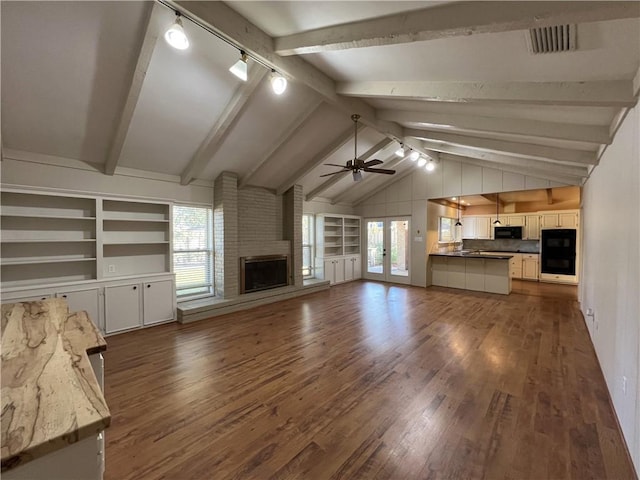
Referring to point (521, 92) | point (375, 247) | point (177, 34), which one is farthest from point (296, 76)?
point (375, 247)

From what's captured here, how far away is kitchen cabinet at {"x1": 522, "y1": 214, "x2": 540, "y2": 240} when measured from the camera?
27.5 feet

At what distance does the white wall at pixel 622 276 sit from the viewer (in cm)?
190

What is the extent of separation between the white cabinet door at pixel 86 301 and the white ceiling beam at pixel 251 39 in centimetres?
374

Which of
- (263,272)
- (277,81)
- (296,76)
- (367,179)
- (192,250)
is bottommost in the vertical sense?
(263,272)

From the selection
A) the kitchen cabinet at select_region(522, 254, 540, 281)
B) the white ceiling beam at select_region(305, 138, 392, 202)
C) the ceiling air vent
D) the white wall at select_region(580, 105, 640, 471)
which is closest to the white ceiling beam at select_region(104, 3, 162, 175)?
the ceiling air vent

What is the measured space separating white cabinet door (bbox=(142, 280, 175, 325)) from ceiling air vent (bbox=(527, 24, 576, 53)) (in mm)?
5353

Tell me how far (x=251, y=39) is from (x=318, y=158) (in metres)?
3.34

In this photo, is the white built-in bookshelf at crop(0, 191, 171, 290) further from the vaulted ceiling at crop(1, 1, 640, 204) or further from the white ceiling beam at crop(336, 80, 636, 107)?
the white ceiling beam at crop(336, 80, 636, 107)

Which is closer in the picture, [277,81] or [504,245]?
[277,81]

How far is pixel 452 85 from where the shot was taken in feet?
8.93

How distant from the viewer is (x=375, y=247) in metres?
9.00

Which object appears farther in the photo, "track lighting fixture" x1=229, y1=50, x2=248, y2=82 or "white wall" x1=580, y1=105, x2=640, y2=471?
"track lighting fixture" x1=229, y1=50, x2=248, y2=82

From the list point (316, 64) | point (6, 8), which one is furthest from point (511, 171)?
point (6, 8)

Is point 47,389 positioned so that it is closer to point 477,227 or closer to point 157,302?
point 157,302
